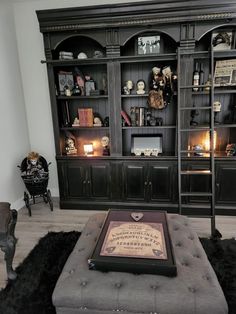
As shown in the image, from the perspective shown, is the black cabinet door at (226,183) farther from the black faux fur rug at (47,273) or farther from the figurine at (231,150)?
the black faux fur rug at (47,273)

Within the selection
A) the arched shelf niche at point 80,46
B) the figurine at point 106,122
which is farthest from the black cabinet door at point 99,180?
the arched shelf niche at point 80,46

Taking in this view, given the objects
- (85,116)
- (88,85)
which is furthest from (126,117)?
(88,85)

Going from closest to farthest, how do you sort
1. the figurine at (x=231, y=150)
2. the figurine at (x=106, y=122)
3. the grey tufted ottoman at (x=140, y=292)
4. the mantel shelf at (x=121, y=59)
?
1. the grey tufted ottoman at (x=140, y=292)
2. the mantel shelf at (x=121, y=59)
3. the figurine at (x=231, y=150)
4. the figurine at (x=106, y=122)

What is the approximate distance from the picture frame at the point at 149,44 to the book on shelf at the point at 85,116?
0.98 m

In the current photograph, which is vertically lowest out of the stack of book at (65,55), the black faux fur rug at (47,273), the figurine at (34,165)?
the black faux fur rug at (47,273)

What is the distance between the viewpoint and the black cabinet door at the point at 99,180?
120 inches

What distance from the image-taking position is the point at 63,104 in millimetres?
3131

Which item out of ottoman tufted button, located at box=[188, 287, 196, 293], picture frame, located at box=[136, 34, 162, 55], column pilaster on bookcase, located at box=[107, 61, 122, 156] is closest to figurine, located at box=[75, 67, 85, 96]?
column pilaster on bookcase, located at box=[107, 61, 122, 156]

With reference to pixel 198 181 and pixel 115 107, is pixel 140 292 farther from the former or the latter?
pixel 115 107

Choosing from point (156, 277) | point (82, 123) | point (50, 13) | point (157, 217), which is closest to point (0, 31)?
point (50, 13)

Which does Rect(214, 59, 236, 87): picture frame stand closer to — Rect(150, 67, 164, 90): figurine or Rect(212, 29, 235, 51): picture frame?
Rect(212, 29, 235, 51): picture frame

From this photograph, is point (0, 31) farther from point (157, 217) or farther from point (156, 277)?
point (156, 277)

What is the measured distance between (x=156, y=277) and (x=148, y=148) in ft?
6.29

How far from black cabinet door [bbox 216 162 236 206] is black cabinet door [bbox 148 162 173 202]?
1.90ft
